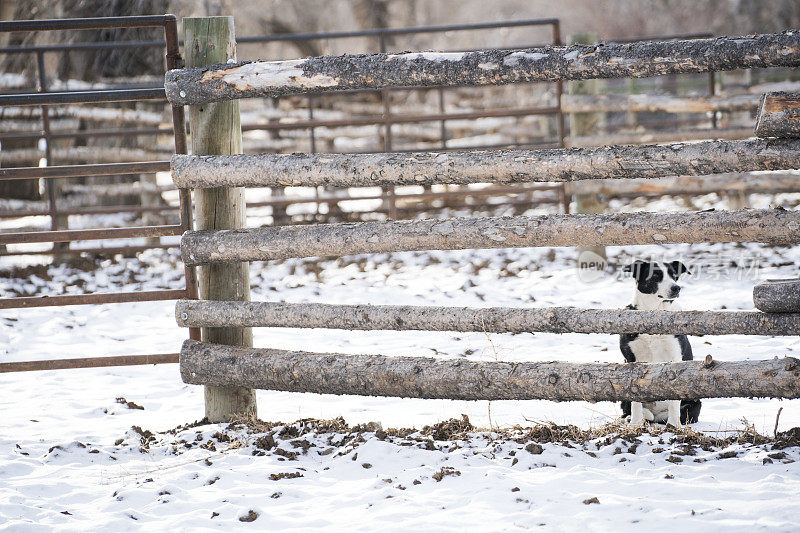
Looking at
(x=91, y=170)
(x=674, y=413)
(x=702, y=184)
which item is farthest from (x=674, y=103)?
(x=91, y=170)

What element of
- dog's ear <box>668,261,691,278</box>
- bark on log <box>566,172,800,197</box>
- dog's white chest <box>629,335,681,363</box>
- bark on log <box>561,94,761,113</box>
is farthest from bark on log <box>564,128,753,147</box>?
dog's white chest <box>629,335,681,363</box>

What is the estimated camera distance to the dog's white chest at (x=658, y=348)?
159 inches

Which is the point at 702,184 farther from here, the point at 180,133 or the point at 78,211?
the point at 78,211

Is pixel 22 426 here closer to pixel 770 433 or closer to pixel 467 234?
pixel 467 234

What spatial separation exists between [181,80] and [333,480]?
7.06 feet

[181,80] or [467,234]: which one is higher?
[181,80]

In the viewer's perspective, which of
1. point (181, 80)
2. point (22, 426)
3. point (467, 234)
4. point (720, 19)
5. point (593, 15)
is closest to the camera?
point (467, 234)

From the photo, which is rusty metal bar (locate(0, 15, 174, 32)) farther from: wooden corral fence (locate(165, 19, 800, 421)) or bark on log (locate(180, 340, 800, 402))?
bark on log (locate(180, 340, 800, 402))

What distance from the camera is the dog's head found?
13.4 ft

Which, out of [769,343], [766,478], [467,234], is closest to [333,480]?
[467,234]

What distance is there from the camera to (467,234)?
3.79m

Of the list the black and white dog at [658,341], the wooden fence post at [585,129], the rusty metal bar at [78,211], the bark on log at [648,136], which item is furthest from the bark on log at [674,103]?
the rusty metal bar at [78,211]

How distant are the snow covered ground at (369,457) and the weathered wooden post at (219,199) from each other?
176 millimetres

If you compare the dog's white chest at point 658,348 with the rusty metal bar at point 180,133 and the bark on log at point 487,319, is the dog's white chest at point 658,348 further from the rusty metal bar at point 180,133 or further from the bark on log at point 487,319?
the rusty metal bar at point 180,133
